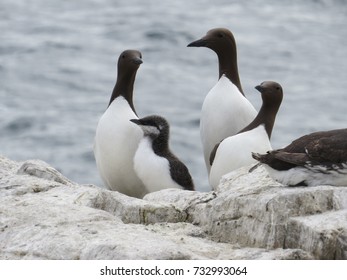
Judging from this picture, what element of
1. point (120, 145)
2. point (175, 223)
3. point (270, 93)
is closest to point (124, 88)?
point (120, 145)

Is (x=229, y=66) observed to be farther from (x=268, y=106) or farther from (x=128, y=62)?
(x=268, y=106)

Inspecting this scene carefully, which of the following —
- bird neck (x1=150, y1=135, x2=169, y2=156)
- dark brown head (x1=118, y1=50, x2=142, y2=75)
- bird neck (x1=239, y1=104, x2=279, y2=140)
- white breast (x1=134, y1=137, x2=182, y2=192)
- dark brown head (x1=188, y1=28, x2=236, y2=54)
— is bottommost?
white breast (x1=134, y1=137, x2=182, y2=192)

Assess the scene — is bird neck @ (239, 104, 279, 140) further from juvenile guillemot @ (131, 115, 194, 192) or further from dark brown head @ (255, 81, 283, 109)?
juvenile guillemot @ (131, 115, 194, 192)

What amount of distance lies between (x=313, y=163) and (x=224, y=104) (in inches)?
152

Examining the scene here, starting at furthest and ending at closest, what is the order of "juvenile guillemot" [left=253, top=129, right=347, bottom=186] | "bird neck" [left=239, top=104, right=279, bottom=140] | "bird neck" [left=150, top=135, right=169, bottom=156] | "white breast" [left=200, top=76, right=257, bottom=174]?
"white breast" [left=200, top=76, right=257, bottom=174]
"bird neck" [left=150, top=135, right=169, bottom=156]
"bird neck" [left=239, top=104, right=279, bottom=140]
"juvenile guillemot" [left=253, top=129, right=347, bottom=186]

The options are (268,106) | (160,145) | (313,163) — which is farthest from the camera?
(160,145)

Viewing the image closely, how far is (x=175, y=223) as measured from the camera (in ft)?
26.2

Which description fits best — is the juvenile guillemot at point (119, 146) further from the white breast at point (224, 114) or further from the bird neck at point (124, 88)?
the white breast at point (224, 114)

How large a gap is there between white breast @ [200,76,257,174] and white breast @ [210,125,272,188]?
3.72ft

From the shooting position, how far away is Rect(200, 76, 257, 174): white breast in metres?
11.6

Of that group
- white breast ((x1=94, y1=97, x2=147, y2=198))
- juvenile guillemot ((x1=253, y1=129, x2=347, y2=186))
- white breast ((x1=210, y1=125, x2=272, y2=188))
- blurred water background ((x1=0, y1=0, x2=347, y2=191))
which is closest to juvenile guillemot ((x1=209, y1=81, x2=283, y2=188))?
white breast ((x1=210, y1=125, x2=272, y2=188))

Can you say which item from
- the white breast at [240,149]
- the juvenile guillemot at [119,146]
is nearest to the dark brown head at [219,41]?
the juvenile guillemot at [119,146]
